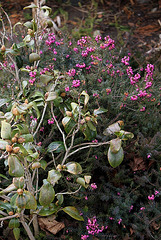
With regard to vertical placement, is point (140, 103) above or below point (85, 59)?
below

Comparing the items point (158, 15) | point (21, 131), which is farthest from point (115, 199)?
point (158, 15)

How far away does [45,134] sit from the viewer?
6.68 ft

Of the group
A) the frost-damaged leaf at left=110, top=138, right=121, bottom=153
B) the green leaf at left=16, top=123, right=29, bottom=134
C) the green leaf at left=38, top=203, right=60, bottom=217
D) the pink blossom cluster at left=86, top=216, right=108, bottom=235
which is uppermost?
the green leaf at left=16, top=123, right=29, bottom=134

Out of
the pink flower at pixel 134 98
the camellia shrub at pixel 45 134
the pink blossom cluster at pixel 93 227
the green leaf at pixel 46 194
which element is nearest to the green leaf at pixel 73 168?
the camellia shrub at pixel 45 134

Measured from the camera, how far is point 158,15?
4.81 m

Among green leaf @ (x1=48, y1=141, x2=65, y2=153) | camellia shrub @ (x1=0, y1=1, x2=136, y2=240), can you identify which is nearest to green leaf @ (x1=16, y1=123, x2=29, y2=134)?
camellia shrub @ (x1=0, y1=1, x2=136, y2=240)

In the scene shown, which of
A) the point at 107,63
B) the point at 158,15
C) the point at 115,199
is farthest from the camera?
the point at 158,15

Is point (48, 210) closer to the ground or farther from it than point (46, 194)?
closer to the ground

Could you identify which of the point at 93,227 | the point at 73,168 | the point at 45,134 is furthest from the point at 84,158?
the point at 73,168

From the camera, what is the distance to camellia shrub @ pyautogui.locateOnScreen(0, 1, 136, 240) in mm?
1220

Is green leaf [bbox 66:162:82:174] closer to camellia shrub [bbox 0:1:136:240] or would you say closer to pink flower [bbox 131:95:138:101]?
camellia shrub [bbox 0:1:136:240]

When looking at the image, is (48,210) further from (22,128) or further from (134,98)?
(134,98)

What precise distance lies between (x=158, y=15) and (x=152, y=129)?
11.3ft

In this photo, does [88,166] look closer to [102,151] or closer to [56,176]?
[102,151]
